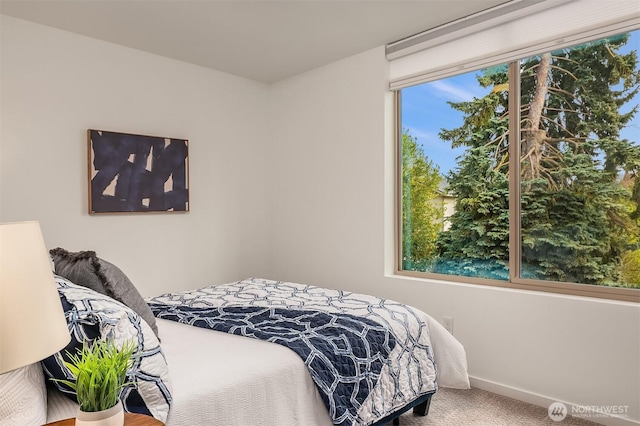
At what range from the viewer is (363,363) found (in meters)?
2.07

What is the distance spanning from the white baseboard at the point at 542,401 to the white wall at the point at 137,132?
2.41 meters

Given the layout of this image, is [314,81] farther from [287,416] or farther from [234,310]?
[287,416]

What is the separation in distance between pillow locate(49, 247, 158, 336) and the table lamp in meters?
0.94

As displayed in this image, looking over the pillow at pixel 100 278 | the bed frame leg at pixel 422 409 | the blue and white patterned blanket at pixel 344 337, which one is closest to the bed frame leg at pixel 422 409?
the bed frame leg at pixel 422 409

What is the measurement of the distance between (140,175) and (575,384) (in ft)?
11.2

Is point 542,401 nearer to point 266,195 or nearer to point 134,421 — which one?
point 134,421

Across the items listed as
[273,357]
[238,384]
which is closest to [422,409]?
[273,357]

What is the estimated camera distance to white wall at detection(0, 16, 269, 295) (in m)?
3.08

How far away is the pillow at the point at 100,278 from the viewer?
1890 mm

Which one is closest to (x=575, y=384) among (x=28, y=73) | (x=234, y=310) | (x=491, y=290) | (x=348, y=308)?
(x=491, y=290)

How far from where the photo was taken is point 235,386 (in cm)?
169

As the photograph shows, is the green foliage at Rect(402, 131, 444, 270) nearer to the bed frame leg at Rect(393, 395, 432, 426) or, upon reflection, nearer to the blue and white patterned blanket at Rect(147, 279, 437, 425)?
the blue and white patterned blanket at Rect(147, 279, 437, 425)

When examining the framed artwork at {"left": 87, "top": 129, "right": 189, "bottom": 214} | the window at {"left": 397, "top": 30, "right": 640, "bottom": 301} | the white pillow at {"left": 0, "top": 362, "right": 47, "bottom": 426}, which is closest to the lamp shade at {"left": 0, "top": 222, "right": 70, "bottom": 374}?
the white pillow at {"left": 0, "top": 362, "right": 47, "bottom": 426}

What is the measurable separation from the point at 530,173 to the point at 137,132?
9.89 ft
